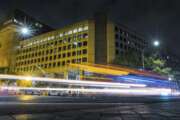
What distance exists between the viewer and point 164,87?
3919 cm

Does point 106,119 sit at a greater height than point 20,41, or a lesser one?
lesser

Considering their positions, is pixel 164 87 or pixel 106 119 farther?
pixel 164 87

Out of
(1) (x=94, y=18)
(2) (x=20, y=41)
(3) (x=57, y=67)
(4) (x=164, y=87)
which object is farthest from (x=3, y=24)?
(4) (x=164, y=87)

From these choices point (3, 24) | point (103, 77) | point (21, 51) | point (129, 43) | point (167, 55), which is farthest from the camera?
point (3, 24)

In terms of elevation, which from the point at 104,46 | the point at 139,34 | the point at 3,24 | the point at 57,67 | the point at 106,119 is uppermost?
the point at 3,24

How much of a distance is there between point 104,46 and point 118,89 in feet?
225

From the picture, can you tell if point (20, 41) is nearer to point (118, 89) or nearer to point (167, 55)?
point (167, 55)

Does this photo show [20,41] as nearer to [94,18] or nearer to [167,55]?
[94,18]

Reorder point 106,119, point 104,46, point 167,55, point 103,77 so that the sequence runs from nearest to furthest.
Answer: point 106,119 → point 103,77 → point 104,46 → point 167,55

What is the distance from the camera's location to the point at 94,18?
4035 inches

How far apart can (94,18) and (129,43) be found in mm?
19621

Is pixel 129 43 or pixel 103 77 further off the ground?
pixel 129 43

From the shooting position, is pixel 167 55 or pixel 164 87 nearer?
pixel 164 87

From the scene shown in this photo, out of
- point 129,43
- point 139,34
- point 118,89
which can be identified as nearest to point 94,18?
point 129,43
